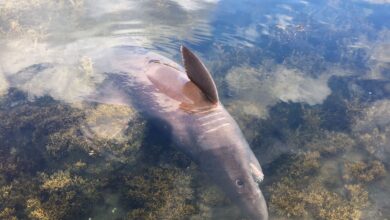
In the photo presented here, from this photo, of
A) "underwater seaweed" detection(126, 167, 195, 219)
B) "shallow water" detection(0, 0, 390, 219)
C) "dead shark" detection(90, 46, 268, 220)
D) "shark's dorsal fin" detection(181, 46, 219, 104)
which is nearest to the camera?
"shark's dorsal fin" detection(181, 46, 219, 104)

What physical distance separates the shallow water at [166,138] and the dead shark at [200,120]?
376 mm

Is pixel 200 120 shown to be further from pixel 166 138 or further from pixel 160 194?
pixel 160 194

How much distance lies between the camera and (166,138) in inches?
229

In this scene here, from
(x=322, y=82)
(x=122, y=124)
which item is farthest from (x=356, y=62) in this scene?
(x=122, y=124)

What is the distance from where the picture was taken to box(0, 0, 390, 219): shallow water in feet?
16.7

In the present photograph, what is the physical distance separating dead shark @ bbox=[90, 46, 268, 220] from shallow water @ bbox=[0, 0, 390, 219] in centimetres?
38

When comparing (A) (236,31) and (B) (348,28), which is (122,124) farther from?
(B) (348,28)

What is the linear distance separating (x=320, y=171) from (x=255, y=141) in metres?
1.30

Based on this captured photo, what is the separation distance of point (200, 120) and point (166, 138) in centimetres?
91

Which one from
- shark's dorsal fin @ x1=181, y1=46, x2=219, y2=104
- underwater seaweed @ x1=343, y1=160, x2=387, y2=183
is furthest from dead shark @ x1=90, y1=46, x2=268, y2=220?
underwater seaweed @ x1=343, y1=160, x2=387, y2=183

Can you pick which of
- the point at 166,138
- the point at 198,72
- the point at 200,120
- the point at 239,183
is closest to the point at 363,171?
the point at 239,183

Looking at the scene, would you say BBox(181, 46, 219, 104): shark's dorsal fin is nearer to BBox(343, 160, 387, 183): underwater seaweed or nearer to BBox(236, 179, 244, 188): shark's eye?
BBox(236, 179, 244, 188): shark's eye

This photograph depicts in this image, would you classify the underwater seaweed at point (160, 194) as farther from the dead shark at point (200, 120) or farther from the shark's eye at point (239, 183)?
the shark's eye at point (239, 183)

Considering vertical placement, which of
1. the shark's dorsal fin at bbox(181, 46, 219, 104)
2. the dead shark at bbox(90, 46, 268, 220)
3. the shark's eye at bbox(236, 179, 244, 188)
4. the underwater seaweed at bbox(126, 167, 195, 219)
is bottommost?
the underwater seaweed at bbox(126, 167, 195, 219)
